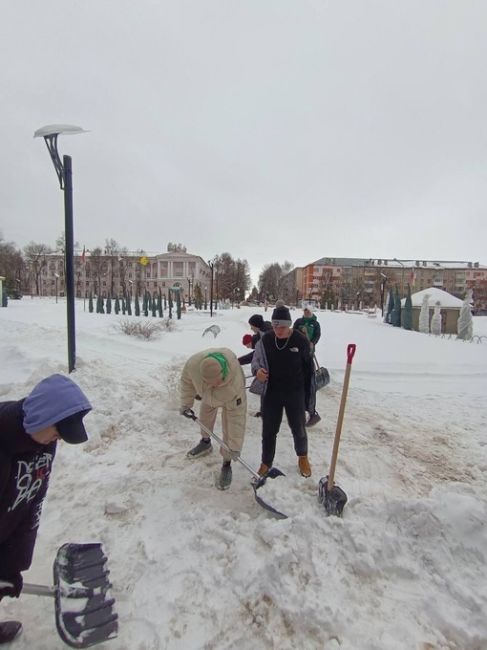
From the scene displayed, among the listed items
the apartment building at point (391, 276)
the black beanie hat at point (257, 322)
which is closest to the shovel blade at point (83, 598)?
the black beanie hat at point (257, 322)

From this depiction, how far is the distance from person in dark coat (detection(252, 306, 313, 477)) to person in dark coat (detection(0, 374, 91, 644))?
6.83ft

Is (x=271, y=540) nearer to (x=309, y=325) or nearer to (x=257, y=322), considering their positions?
(x=257, y=322)

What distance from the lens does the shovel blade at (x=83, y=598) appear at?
178 cm

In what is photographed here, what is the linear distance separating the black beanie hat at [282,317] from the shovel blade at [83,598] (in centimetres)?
236

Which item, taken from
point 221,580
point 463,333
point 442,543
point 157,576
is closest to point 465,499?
point 442,543

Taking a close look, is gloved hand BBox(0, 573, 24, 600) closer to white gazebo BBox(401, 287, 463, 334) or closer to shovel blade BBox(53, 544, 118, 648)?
shovel blade BBox(53, 544, 118, 648)

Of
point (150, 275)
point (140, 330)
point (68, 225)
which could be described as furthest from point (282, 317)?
point (150, 275)

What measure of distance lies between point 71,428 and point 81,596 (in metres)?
1.12

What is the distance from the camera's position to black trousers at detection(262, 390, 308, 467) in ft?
11.6

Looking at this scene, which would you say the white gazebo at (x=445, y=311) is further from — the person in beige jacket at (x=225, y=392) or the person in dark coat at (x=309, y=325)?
the person in beige jacket at (x=225, y=392)

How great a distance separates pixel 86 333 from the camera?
1098 centimetres

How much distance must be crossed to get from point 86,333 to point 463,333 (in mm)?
22666

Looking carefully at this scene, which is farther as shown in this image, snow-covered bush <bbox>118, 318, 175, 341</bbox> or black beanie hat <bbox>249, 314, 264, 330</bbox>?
snow-covered bush <bbox>118, 318, 175, 341</bbox>

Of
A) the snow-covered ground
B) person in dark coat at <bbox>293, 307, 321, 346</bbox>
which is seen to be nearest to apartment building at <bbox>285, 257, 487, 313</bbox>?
person in dark coat at <bbox>293, 307, 321, 346</bbox>
